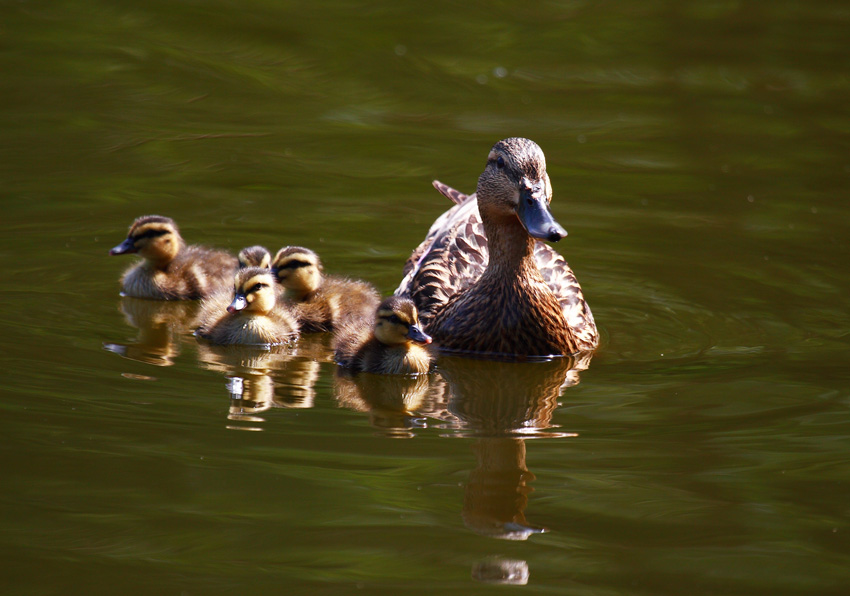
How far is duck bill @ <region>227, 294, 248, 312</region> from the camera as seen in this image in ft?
20.0

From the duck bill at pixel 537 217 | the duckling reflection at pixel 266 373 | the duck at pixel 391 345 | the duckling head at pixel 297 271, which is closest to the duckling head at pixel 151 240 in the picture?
the duckling head at pixel 297 271

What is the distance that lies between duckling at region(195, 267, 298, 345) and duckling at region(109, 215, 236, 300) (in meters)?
0.75

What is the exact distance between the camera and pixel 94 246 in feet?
25.3

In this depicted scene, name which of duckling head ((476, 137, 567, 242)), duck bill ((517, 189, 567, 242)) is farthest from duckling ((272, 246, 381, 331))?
duck bill ((517, 189, 567, 242))

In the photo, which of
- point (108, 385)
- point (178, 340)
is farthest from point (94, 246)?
point (108, 385)

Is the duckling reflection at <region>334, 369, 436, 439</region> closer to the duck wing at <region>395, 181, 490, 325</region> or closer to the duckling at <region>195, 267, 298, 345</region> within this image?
the duckling at <region>195, 267, 298, 345</region>

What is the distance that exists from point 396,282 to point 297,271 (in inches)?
38.9

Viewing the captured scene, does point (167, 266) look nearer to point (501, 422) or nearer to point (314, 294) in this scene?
point (314, 294)

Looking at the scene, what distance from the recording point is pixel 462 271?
6.89 metres

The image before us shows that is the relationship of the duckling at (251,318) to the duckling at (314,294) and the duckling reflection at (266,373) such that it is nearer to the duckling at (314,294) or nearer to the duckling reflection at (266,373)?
the duckling reflection at (266,373)

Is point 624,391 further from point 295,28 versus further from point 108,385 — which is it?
point 295,28

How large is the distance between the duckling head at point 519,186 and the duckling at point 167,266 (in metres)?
1.78

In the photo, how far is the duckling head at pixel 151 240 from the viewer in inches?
279

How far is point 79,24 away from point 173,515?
803 centimetres
